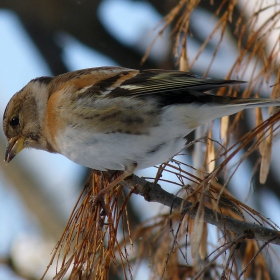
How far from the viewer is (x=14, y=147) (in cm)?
318

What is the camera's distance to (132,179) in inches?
101

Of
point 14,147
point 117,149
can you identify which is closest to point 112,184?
point 117,149

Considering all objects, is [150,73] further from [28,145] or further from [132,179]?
[28,145]

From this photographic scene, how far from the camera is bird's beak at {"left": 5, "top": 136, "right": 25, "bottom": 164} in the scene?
3162mm

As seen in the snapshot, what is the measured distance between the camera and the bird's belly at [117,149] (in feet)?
8.32

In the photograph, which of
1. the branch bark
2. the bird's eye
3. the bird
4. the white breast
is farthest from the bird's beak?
the branch bark

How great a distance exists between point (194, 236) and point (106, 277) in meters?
0.61

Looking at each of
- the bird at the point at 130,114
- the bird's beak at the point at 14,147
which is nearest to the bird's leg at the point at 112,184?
the bird at the point at 130,114

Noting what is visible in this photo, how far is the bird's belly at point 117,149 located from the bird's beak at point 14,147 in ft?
2.07

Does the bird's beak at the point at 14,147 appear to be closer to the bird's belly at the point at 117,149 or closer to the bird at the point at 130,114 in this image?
the bird at the point at 130,114

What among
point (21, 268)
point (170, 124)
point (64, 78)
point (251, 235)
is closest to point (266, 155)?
point (251, 235)

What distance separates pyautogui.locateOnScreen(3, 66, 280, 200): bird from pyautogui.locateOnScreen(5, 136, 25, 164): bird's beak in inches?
13.6

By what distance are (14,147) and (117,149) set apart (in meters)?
0.94

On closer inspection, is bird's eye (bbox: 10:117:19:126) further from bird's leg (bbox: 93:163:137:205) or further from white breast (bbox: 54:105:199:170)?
bird's leg (bbox: 93:163:137:205)
